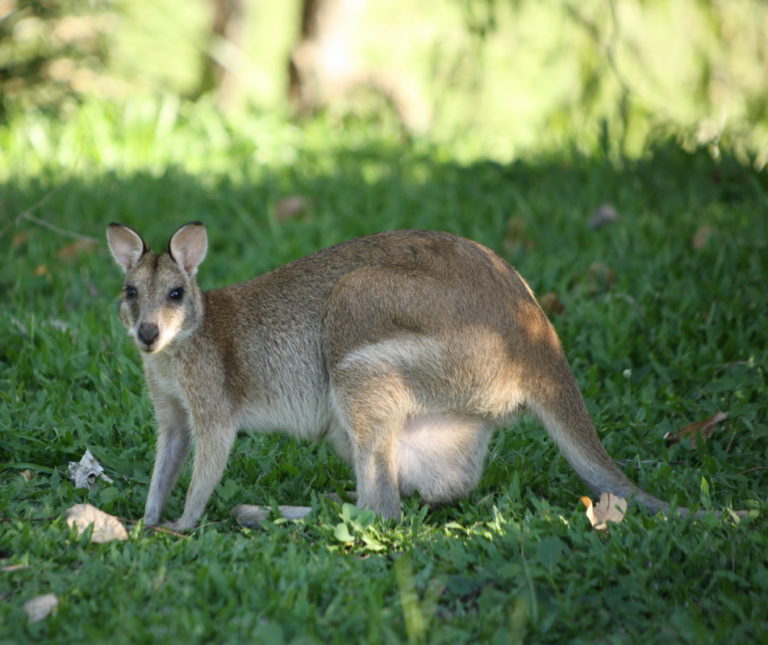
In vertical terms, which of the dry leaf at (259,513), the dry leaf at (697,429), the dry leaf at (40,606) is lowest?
the dry leaf at (697,429)

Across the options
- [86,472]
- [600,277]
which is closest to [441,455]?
[86,472]

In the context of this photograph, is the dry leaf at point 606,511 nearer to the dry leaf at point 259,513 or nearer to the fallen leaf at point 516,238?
the dry leaf at point 259,513

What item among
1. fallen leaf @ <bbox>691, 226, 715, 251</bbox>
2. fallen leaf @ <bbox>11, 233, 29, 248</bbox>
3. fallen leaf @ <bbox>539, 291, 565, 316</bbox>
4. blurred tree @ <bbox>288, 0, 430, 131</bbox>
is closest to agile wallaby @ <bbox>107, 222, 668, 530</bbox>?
fallen leaf @ <bbox>539, 291, 565, 316</bbox>

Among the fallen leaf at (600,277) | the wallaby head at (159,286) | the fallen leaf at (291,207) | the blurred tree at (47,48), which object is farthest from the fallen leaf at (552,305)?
the blurred tree at (47,48)

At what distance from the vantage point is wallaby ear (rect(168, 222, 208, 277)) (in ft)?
12.0

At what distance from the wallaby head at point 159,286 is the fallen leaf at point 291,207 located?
104 inches

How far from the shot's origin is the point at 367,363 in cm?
346

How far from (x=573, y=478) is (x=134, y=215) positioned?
353cm

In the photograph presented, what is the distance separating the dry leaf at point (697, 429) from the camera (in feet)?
13.6

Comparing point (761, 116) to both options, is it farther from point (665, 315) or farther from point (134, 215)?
point (134, 215)

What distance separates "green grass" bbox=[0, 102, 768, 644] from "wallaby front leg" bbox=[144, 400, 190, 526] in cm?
10

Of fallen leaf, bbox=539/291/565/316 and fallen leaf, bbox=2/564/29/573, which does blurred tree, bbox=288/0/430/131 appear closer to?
fallen leaf, bbox=539/291/565/316

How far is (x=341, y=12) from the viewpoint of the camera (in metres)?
8.69

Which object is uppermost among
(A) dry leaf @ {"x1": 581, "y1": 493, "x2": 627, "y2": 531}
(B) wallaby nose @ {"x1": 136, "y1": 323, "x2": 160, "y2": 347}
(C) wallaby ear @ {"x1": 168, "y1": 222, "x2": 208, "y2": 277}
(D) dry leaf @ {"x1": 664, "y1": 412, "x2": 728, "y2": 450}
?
(C) wallaby ear @ {"x1": 168, "y1": 222, "x2": 208, "y2": 277}
